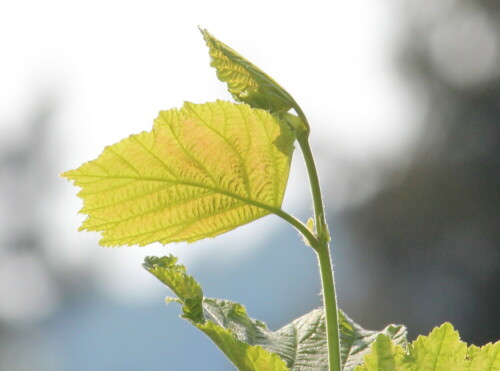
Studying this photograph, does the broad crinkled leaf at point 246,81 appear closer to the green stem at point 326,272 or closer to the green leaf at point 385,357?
the green stem at point 326,272

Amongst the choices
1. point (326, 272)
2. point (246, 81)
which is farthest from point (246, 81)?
point (326, 272)

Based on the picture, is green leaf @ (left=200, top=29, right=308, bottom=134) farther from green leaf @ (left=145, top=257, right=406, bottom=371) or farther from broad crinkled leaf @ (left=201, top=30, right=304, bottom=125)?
green leaf @ (left=145, top=257, right=406, bottom=371)

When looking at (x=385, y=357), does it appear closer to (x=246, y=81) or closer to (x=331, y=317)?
(x=331, y=317)

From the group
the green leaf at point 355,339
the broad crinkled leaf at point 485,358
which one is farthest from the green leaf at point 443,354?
the green leaf at point 355,339

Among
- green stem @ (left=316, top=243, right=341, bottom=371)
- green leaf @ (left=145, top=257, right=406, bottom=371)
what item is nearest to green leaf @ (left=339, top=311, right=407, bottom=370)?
green leaf @ (left=145, top=257, right=406, bottom=371)

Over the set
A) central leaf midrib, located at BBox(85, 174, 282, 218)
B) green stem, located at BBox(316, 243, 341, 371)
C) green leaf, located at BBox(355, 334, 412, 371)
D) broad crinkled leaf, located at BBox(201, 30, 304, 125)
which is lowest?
green leaf, located at BBox(355, 334, 412, 371)

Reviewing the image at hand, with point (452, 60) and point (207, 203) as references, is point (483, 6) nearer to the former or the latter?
point (452, 60)
